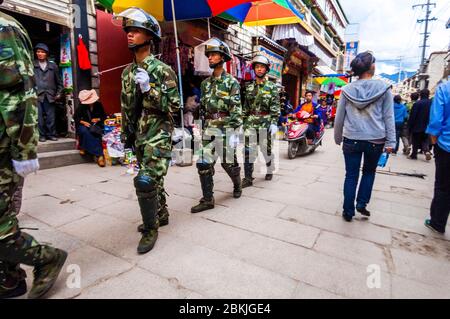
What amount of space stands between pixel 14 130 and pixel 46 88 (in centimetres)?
490

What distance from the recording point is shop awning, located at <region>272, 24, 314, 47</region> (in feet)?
39.9

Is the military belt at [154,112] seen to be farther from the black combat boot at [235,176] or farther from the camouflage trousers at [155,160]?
the black combat boot at [235,176]

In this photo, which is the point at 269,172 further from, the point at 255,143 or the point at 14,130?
the point at 14,130

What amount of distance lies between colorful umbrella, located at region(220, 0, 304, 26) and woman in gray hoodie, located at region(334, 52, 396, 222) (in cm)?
485

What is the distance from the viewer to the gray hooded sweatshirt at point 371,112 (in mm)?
3129

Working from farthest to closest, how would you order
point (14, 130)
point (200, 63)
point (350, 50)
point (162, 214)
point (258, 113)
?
point (350, 50)
point (200, 63)
point (258, 113)
point (162, 214)
point (14, 130)

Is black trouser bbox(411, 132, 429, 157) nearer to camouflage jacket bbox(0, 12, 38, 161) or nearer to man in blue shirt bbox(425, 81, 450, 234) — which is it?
man in blue shirt bbox(425, 81, 450, 234)

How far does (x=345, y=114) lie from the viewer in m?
3.39

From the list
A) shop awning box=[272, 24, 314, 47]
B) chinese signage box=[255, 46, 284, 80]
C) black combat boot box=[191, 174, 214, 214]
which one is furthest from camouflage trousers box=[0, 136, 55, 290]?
shop awning box=[272, 24, 314, 47]

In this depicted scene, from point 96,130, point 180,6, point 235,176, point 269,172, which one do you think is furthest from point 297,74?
point 235,176

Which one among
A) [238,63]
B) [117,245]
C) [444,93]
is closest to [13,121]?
[117,245]

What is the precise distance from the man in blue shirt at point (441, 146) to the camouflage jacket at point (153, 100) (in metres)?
2.77

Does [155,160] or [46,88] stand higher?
[46,88]

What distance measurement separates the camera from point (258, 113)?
16.6 ft
